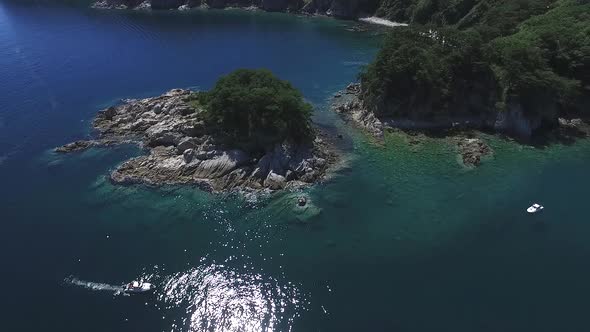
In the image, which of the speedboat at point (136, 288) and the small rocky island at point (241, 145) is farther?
the small rocky island at point (241, 145)

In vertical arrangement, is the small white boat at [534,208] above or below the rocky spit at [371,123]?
below

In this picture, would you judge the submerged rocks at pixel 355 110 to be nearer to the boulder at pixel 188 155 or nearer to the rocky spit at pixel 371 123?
the rocky spit at pixel 371 123

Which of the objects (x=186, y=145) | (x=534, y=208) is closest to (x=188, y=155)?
(x=186, y=145)

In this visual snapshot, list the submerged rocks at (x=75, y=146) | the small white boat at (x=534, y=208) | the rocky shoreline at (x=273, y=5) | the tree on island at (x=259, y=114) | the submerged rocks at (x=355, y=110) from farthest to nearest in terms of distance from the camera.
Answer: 1. the rocky shoreline at (x=273, y=5)
2. the submerged rocks at (x=355, y=110)
3. the submerged rocks at (x=75, y=146)
4. the tree on island at (x=259, y=114)
5. the small white boat at (x=534, y=208)

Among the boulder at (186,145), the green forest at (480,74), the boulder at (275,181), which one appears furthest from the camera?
the green forest at (480,74)

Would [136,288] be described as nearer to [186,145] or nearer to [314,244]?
[314,244]

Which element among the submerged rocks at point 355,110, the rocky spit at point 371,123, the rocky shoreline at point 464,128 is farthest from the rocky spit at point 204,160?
the rocky shoreline at point 464,128

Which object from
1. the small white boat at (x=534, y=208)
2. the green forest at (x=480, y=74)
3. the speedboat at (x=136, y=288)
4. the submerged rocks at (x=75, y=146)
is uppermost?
the green forest at (x=480, y=74)
